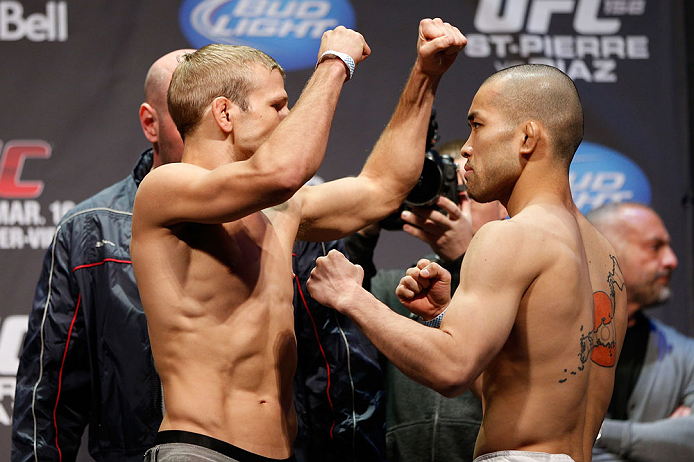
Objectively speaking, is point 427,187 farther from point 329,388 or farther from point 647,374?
point 647,374

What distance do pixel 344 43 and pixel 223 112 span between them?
322mm

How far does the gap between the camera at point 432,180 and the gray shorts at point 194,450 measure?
1033 millimetres

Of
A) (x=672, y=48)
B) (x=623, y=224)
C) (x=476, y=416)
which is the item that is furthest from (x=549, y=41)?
(x=476, y=416)

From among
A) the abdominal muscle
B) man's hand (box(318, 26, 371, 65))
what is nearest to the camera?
man's hand (box(318, 26, 371, 65))

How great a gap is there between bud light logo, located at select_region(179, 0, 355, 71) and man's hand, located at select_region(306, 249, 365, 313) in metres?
1.76

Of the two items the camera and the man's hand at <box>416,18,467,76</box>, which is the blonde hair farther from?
the camera

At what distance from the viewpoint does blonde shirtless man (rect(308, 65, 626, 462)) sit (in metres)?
1.60

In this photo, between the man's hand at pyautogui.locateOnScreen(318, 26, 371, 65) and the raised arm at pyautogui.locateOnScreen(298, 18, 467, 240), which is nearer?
the man's hand at pyautogui.locateOnScreen(318, 26, 371, 65)

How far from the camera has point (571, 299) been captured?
1.67m

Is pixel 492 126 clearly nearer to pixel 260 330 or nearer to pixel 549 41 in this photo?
pixel 260 330

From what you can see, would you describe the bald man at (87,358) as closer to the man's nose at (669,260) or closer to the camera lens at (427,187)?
the camera lens at (427,187)

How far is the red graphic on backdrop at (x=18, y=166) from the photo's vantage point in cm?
324

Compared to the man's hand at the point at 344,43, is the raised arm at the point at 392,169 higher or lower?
lower

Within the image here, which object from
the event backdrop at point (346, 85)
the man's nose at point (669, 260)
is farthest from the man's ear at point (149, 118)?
the man's nose at point (669, 260)
